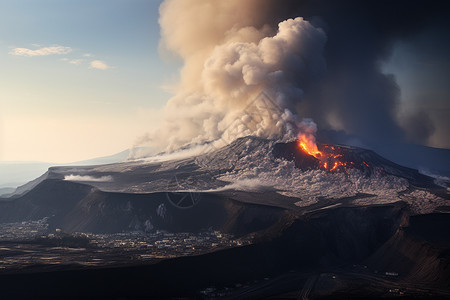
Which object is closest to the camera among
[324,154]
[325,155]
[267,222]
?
[267,222]

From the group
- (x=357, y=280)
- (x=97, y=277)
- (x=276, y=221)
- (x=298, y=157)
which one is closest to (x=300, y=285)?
(x=357, y=280)

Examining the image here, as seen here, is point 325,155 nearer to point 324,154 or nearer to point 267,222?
point 324,154

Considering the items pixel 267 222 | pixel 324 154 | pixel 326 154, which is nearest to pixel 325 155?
pixel 326 154

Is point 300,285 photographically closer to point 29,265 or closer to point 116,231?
point 29,265

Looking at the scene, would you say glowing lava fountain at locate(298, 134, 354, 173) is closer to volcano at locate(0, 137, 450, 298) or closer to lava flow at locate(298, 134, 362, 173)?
lava flow at locate(298, 134, 362, 173)

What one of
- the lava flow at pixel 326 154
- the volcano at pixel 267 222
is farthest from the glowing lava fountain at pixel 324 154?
the volcano at pixel 267 222

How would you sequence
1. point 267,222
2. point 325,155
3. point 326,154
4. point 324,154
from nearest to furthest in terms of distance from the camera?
point 267,222 → point 325,155 → point 326,154 → point 324,154

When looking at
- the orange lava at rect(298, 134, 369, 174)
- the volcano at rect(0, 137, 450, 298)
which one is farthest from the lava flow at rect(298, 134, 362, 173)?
the volcano at rect(0, 137, 450, 298)
